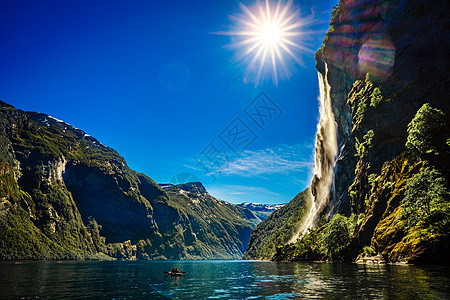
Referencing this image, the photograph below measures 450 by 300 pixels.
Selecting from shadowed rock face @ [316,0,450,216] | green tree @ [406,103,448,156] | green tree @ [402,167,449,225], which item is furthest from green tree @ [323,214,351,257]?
green tree @ [406,103,448,156]

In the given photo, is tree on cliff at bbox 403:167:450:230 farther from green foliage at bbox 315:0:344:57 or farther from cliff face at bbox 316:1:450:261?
green foliage at bbox 315:0:344:57

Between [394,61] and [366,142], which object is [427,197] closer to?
[366,142]

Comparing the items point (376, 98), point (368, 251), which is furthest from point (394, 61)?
point (368, 251)

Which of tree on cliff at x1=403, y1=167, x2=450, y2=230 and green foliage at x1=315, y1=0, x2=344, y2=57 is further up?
green foliage at x1=315, y1=0, x2=344, y2=57

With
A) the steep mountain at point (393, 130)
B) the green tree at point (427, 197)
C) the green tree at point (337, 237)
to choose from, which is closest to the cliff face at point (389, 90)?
the steep mountain at point (393, 130)

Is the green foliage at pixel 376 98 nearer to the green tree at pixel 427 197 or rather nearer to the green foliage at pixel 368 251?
the green tree at pixel 427 197
